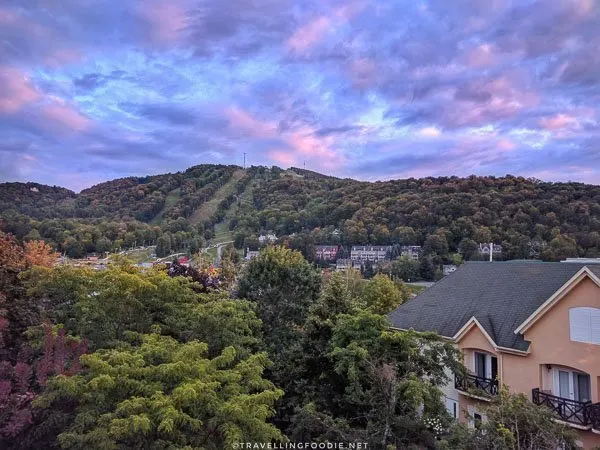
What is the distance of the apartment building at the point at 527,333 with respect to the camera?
51.1 ft

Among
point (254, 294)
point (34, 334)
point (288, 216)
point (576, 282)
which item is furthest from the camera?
point (288, 216)

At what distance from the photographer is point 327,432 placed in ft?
40.0

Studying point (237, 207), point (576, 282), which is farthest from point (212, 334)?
point (237, 207)

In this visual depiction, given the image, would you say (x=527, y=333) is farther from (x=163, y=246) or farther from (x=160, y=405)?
(x=163, y=246)

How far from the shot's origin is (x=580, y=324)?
1594 centimetres

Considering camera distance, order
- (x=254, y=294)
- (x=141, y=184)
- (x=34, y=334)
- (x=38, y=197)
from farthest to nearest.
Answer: (x=141, y=184) < (x=38, y=197) < (x=254, y=294) < (x=34, y=334)

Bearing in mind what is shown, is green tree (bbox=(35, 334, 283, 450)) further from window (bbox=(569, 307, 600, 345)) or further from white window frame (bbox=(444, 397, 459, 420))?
white window frame (bbox=(444, 397, 459, 420))

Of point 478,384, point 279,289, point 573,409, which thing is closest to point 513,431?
point 573,409

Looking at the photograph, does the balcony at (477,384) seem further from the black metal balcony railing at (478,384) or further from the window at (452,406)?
the window at (452,406)

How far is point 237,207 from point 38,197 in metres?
66.2

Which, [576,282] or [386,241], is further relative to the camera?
[386,241]

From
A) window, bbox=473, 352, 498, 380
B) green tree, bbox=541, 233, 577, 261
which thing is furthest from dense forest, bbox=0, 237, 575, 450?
green tree, bbox=541, 233, 577, 261

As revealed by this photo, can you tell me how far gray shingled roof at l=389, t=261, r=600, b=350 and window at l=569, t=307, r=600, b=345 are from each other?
1.47 m

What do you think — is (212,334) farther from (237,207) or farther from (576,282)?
(237,207)
